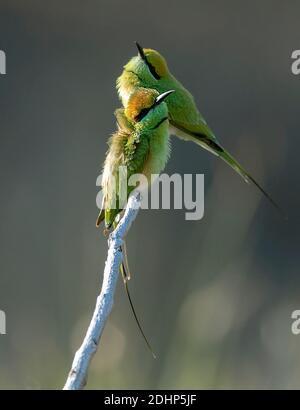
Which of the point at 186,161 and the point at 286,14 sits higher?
the point at 286,14

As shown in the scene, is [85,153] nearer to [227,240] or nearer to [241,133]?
[241,133]

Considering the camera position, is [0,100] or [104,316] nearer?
[104,316]

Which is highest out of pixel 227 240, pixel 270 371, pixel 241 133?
pixel 241 133

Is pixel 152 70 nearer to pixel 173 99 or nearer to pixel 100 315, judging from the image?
pixel 173 99

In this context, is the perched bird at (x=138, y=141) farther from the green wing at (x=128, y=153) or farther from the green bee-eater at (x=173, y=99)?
the green bee-eater at (x=173, y=99)

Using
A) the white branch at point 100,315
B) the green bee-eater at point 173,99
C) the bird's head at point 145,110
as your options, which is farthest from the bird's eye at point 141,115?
the green bee-eater at point 173,99

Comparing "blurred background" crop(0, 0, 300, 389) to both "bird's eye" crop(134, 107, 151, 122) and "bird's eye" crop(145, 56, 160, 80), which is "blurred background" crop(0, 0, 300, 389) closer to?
"bird's eye" crop(145, 56, 160, 80)
